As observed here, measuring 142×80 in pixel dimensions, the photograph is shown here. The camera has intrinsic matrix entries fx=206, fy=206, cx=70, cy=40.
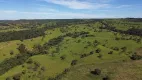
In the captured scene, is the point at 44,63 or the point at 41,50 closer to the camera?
the point at 44,63

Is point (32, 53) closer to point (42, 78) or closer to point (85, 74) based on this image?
point (42, 78)

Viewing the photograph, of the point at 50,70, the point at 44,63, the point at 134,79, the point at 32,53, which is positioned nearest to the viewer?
the point at 134,79

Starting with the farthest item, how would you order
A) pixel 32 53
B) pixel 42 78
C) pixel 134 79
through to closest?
pixel 32 53 → pixel 42 78 → pixel 134 79

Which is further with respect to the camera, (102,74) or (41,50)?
(41,50)

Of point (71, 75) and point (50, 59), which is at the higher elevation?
point (71, 75)

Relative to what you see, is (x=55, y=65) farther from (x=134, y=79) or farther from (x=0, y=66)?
(x=134, y=79)

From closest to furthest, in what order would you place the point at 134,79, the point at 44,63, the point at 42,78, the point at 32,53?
the point at 134,79 → the point at 42,78 → the point at 44,63 → the point at 32,53

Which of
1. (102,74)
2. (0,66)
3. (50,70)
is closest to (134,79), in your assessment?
(102,74)

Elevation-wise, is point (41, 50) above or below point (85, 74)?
below

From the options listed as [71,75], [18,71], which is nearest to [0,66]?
[18,71]
